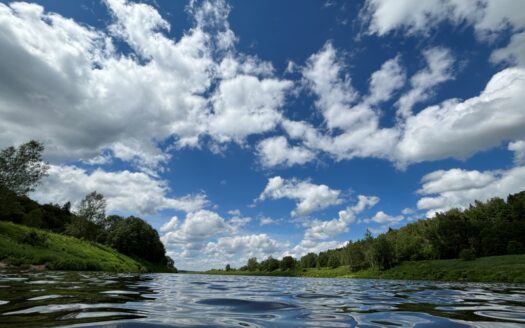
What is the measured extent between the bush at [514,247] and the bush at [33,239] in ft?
449

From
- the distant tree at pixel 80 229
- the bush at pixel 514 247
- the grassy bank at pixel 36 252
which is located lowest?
the grassy bank at pixel 36 252

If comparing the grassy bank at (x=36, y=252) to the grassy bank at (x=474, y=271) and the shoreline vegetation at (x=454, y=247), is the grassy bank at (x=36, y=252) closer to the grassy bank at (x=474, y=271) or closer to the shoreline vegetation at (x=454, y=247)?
the grassy bank at (x=474, y=271)

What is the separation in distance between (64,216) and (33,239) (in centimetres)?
12997

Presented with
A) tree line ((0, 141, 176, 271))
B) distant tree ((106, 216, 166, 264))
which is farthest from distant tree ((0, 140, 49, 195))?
distant tree ((106, 216, 166, 264))

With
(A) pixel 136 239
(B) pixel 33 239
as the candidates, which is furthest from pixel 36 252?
(A) pixel 136 239

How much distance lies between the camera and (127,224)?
461ft

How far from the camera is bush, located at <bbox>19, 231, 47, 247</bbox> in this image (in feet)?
154

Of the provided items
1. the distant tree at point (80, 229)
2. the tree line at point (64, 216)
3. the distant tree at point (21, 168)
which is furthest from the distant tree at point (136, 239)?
the distant tree at point (21, 168)

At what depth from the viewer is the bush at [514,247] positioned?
113 meters

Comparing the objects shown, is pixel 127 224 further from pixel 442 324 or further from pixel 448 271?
pixel 442 324

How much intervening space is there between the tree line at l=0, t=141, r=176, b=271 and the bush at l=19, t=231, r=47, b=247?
15.0 metres

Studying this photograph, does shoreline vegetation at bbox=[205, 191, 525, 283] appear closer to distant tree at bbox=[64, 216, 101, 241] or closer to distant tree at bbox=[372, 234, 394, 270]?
distant tree at bbox=[372, 234, 394, 270]

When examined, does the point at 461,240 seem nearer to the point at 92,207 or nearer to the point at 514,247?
the point at 514,247

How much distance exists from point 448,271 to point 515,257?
1826cm
